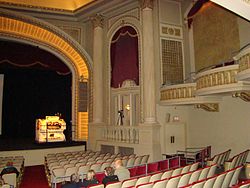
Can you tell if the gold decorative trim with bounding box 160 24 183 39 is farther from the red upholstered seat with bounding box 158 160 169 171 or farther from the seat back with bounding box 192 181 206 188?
the seat back with bounding box 192 181 206 188

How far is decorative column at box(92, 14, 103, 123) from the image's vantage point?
43.2 feet

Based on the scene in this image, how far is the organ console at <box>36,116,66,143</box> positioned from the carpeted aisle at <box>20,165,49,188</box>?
7.71 ft

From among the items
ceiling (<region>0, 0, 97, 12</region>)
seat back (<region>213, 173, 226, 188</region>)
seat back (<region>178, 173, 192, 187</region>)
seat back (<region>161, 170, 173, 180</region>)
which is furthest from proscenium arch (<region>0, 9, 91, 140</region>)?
seat back (<region>213, 173, 226, 188</region>)

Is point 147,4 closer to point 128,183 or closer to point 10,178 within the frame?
point 10,178

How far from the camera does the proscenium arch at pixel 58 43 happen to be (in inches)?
Result: 516

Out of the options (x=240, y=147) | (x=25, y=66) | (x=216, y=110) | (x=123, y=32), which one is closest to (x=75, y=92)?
(x=25, y=66)

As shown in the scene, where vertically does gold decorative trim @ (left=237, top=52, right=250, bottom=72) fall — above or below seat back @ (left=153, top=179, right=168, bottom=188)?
above

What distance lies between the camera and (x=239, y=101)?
966 centimetres

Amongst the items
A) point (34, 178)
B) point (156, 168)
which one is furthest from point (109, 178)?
point (34, 178)

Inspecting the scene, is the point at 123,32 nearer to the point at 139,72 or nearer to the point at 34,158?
the point at 139,72

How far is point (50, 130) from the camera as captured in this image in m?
13.4

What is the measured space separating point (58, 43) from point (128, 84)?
198 inches

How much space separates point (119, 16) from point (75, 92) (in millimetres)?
4872

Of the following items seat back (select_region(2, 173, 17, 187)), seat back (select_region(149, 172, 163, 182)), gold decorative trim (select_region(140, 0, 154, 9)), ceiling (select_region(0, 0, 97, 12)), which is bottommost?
seat back (select_region(2, 173, 17, 187))
